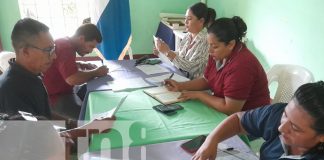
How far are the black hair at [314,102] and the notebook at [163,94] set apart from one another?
82 centimetres

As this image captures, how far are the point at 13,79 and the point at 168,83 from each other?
95cm

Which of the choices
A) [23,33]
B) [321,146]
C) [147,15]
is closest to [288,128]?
[321,146]

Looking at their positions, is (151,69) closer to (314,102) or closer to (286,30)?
(286,30)

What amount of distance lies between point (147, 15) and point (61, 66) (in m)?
2.47

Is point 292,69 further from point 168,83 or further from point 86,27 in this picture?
point 86,27

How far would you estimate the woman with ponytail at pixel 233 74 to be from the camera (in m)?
1.58

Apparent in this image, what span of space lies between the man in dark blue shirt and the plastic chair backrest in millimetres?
727

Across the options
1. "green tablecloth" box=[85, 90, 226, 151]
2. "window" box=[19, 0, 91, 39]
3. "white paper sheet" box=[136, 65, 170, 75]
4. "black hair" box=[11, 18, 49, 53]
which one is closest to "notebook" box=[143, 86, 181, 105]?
"green tablecloth" box=[85, 90, 226, 151]

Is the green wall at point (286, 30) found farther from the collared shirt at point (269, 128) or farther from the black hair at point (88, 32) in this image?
the black hair at point (88, 32)

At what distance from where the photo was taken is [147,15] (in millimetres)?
4285

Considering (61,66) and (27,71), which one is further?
(61,66)

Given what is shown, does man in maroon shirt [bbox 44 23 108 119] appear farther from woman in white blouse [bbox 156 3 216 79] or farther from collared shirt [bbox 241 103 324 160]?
collared shirt [bbox 241 103 324 160]

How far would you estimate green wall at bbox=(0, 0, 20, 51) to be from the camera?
12.5 feet

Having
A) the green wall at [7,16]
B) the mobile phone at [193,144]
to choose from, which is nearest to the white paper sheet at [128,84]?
the mobile phone at [193,144]
